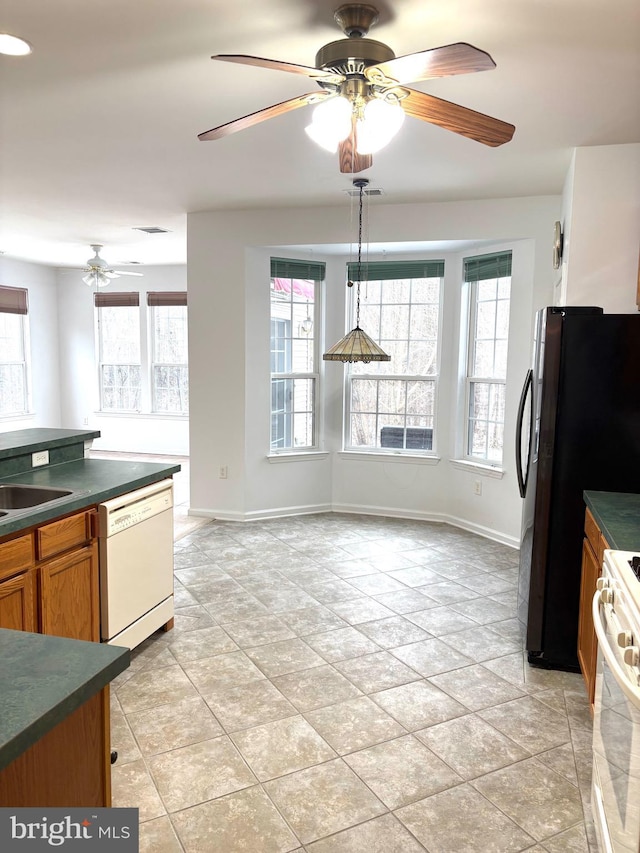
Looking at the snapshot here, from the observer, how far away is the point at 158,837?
1.84m

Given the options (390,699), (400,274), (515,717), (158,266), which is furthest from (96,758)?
(158,266)

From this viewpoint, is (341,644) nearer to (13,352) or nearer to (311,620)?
(311,620)

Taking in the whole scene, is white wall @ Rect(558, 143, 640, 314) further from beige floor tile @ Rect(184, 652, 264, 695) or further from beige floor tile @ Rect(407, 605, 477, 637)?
beige floor tile @ Rect(184, 652, 264, 695)

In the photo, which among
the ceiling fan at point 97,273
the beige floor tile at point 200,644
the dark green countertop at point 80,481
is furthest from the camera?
the ceiling fan at point 97,273

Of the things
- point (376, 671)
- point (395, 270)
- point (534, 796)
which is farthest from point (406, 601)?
point (395, 270)

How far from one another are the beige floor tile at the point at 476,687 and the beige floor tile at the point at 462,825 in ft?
1.92

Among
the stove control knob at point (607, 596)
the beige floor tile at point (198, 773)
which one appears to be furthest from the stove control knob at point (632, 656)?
the beige floor tile at point (198, 773)

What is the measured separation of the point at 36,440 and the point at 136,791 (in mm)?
1799

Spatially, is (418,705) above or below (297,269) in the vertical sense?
below

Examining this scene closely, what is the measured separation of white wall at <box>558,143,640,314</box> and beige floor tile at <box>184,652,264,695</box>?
8.47 ft

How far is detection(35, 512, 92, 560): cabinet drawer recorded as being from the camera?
234 centimetres

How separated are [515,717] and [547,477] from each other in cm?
105

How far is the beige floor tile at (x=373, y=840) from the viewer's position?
1.81 meters

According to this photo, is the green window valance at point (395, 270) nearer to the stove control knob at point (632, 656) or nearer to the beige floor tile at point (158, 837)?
the stove control knob at point (632, 656)
